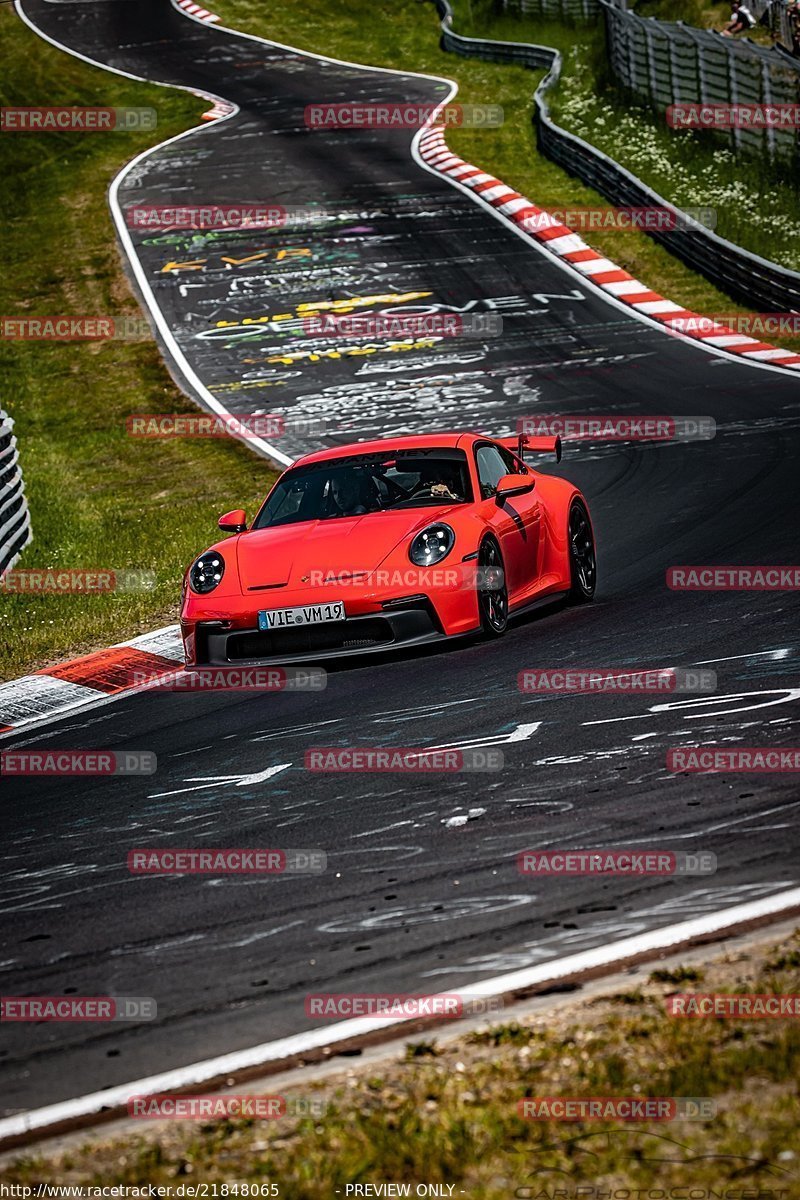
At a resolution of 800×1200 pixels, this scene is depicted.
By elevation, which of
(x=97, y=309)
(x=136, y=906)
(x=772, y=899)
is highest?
(x=772, y=899)

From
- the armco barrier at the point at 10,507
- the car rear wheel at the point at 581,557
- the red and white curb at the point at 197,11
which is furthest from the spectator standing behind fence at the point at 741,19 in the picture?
the car rear wheel at the point at 581,557

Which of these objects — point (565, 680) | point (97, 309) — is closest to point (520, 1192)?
point (565, 680)

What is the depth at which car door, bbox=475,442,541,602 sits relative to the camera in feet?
34.2

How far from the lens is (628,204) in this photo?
91.0 feet

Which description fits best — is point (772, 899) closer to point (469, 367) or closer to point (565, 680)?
point (565, 680)

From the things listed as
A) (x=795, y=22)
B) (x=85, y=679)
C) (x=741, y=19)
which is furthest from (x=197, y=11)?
(x=85, y=679)

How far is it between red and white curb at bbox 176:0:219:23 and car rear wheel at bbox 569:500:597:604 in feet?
137

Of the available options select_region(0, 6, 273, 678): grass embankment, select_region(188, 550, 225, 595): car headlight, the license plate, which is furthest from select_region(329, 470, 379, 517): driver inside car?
select_region(0, 6, 273, 678): grass embankment

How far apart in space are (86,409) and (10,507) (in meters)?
7.30

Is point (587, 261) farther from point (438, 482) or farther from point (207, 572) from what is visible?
point (207, 572)

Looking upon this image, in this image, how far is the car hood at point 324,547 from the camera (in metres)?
9.77

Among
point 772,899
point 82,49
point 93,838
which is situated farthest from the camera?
point 82,49

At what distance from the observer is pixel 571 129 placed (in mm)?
32938

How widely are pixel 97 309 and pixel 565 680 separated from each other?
63.9ft
